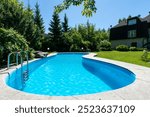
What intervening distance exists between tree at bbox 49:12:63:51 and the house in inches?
452

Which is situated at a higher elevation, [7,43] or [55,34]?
[55,34]

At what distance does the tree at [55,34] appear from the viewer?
4600cm

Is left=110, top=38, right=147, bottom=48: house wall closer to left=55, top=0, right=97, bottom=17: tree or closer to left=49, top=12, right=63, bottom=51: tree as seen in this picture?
left=49, top=12, right=63, bottom=51: tree

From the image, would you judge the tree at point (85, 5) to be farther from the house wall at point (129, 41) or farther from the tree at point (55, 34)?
the tree at point (55, 34)

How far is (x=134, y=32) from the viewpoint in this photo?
4100 cm

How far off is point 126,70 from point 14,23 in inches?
532

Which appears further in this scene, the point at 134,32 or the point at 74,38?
the point at 74,38

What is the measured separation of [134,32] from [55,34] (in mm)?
16558

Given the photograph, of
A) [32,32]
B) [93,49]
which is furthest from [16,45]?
[93,49]

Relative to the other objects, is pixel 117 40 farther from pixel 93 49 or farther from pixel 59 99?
pixel 59 99

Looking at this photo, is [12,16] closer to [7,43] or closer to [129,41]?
[7,43]

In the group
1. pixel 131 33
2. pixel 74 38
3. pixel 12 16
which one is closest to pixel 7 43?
pixel 12 16

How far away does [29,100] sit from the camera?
5.90 meters

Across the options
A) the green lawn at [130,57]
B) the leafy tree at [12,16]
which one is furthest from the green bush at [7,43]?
the green lawn at [130,57]
